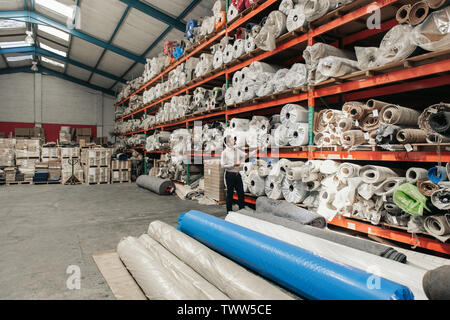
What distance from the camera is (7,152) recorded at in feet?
37.9

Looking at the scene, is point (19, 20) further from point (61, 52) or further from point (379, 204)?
point (379, 204)

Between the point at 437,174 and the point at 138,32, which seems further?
the point at 138,32

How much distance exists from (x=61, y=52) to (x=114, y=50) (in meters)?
5.26

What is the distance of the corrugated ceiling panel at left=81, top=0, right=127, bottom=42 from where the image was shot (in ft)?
30.6

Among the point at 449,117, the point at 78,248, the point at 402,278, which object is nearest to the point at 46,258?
the point at 78,248

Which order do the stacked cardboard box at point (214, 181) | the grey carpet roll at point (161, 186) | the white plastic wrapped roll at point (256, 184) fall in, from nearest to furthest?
the white plastic wrapped roll at point (256, 184) → the stacked cardboard box at point (214, 181) → the grey carpet roll at point (161, 186)

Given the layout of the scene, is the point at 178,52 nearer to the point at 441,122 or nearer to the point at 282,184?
the point at 282,184

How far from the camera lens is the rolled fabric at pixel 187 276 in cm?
208

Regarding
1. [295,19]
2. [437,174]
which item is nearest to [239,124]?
[295,19]

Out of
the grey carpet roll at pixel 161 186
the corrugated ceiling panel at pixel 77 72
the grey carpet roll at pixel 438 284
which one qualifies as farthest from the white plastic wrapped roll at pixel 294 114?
the corrugated ceiling panel at pixel 77 72

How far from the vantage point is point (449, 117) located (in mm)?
2672

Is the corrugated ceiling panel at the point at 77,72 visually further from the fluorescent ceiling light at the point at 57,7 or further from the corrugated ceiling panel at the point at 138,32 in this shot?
the fluorescent ceiling light at the point at 57,7

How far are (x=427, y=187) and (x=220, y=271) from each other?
93.3 inches

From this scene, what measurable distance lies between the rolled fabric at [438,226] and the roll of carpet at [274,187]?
2234mm
